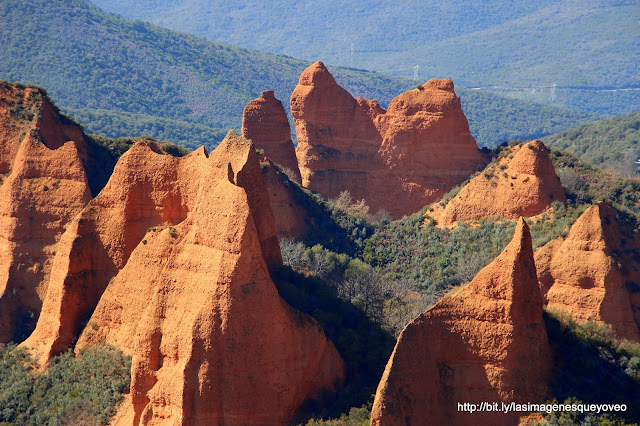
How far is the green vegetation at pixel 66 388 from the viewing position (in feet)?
102

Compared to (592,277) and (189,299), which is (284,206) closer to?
(592,277)

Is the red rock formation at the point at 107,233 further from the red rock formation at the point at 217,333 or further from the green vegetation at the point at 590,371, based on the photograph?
the green vegetation at the point at 590,371

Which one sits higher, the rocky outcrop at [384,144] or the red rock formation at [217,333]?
the rocky outcrop at [384,144]

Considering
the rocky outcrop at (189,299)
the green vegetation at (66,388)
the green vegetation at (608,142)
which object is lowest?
the green vegetation at (66,388)

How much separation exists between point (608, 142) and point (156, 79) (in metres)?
71.5

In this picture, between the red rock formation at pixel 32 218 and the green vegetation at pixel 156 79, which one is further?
the green vegetation at pixel 156 79

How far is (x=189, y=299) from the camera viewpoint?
29406mm

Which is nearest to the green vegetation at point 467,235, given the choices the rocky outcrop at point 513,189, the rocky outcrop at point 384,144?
the rocky outcrop at point 513,189

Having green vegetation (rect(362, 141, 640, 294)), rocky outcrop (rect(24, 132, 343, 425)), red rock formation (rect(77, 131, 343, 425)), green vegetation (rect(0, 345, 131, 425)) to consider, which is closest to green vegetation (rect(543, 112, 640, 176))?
green vegetation (rect(362, 141, 640, 294))

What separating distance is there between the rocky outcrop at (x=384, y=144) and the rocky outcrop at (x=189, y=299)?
28.7 metres

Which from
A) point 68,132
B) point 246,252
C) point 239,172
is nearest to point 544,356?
Result: point 246,252

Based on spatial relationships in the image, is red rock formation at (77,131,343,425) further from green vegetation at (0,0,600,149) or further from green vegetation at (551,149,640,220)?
green vegetation at (0,0,600,149)

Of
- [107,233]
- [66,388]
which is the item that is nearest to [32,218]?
[107,233]

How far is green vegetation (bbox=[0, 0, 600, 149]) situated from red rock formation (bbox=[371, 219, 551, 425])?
75.7 meters
